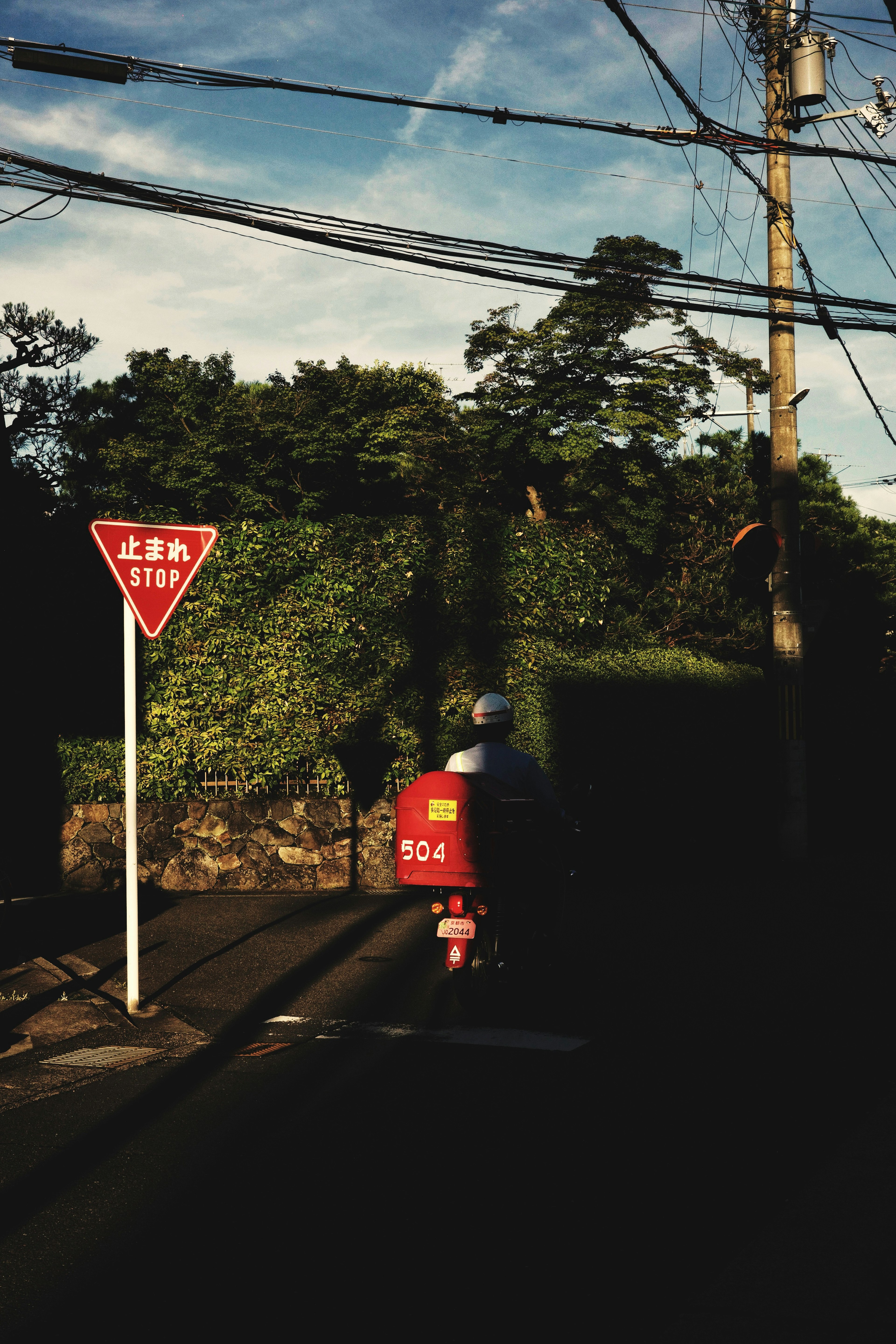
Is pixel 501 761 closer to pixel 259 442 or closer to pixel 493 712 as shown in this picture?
pixel 493 712

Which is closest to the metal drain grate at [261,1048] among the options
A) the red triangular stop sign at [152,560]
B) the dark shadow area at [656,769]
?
the red triangular stop sign at [152,560]

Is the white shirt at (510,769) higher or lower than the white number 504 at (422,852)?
higher

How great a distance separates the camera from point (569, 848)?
7.93m

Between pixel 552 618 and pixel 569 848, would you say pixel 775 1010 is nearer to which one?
pixel 569 848

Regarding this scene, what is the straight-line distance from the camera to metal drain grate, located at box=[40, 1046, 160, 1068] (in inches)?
245

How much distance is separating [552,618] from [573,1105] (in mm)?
9065

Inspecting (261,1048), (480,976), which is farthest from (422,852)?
(261,1048)

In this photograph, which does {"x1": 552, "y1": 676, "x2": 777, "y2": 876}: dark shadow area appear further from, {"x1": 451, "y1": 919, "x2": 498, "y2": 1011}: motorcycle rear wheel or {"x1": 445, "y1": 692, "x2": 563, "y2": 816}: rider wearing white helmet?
{"x1": 451, "y1": 919, "x2": 498, "y2": 1011}: motorcycle rear wheel

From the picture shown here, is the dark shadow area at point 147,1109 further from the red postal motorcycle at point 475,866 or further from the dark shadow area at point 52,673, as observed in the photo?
the dark shadow area at point 52,673

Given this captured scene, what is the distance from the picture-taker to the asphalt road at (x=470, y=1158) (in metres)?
3.40

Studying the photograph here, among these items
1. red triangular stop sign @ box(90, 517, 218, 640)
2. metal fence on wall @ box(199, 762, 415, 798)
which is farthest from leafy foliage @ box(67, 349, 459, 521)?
red triangular stop sign @ box(90, 517, 218, 640)

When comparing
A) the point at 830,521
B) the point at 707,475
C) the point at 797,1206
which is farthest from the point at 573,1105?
the point at 830,521

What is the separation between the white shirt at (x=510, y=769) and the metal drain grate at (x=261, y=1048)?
75.1 inches

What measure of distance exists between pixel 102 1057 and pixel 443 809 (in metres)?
2.30
